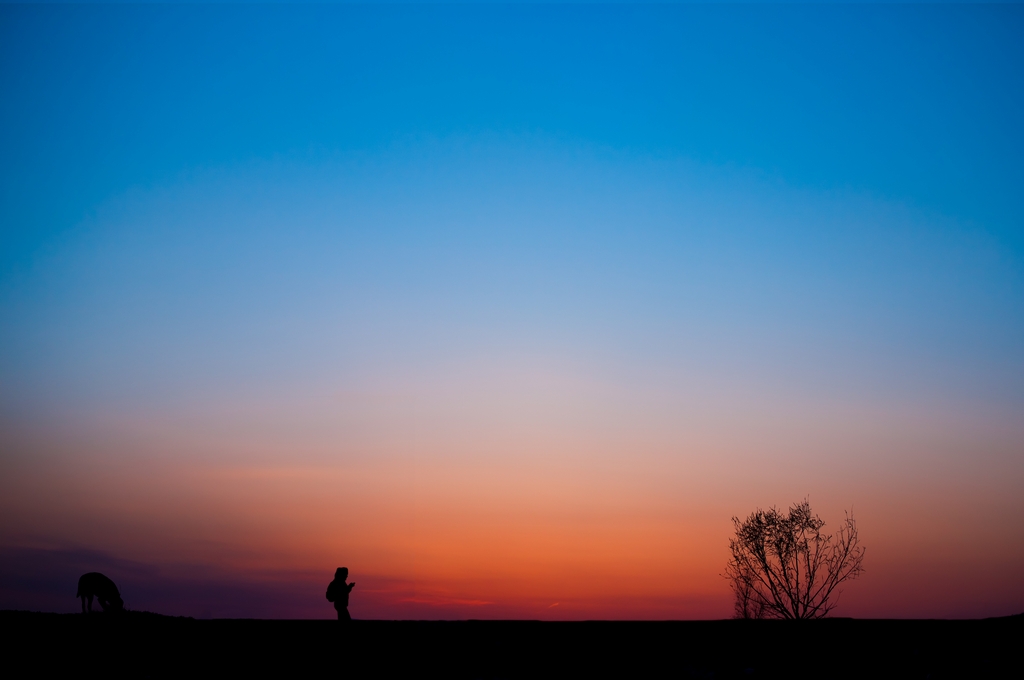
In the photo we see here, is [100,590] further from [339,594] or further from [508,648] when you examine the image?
[508,648]

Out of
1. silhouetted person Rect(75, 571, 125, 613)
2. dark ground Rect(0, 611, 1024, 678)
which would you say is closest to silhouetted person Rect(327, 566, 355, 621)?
dark ground Rect(0, 611, 1024, 678)

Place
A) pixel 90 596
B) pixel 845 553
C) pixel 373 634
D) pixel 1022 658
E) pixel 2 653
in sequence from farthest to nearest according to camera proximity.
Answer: pixel 845 553 < pixel 90 596 < pixel 373 634 < pixel 2 653 < pixel 1022 658

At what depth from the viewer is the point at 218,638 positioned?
1460 cm

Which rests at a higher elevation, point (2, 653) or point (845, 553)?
point (845, 553)

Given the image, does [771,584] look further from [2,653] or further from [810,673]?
[2,653]

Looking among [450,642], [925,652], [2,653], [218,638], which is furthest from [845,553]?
[2,653]

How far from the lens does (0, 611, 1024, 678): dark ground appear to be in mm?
13461

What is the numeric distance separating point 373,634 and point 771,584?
40.0 metres

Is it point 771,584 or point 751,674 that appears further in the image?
point 771,584

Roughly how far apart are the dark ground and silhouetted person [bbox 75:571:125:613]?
21.6ft

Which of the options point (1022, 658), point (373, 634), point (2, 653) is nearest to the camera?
point (1022, 658)

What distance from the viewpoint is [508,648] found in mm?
14375

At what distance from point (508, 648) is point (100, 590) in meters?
14.4

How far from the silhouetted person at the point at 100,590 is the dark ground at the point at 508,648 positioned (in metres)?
6.57
